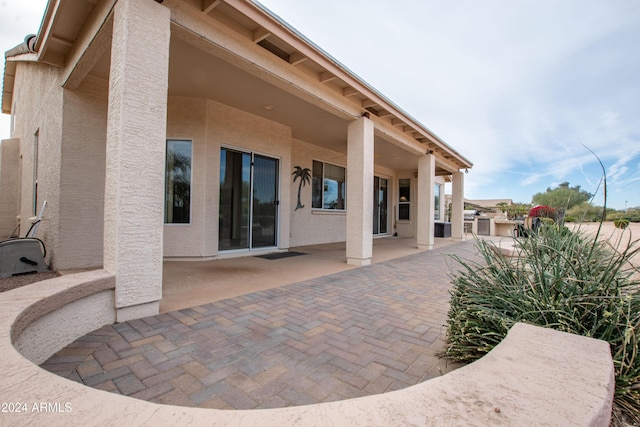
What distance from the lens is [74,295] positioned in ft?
7.18

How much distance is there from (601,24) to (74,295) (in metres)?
11.4

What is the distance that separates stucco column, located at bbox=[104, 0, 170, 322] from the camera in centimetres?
250

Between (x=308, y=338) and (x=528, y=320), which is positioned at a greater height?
(x=528, y=320)

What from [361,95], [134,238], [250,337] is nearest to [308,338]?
[250,337]

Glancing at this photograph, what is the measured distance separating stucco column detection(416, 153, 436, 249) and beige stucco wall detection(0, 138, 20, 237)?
12783 millimetres

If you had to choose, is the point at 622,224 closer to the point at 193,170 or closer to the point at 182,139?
the point at 193,170

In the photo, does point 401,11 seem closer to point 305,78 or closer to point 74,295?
point 305,78

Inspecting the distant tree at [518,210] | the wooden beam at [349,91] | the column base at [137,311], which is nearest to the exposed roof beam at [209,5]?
the wooden beam at [349,91]

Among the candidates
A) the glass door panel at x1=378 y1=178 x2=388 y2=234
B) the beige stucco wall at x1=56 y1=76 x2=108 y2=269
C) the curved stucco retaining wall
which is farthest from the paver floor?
the glass door panel at x1=378 y1=178 x2=388 y2=234

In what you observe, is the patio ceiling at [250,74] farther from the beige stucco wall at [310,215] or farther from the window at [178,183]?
the window at [178,183]

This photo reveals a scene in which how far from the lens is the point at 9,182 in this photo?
329 inches

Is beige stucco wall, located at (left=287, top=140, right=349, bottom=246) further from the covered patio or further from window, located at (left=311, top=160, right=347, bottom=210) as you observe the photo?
the covered patio

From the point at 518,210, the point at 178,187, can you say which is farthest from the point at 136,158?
the point at 518,210

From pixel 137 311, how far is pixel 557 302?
11.3 ft
